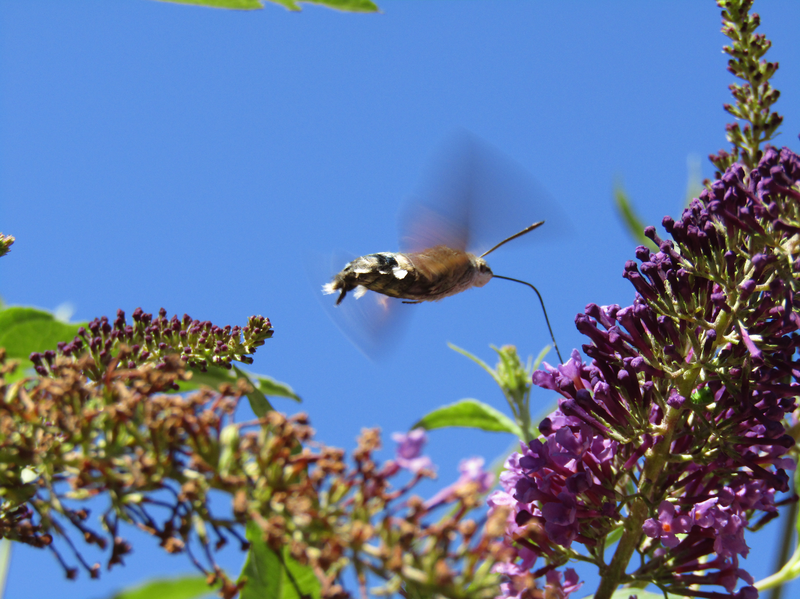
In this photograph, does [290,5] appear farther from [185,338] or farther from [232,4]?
[185,338]

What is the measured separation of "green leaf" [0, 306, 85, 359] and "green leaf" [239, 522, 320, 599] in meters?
0.83

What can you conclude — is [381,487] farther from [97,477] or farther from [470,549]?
[97,477]

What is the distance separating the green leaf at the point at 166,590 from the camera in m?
1.68

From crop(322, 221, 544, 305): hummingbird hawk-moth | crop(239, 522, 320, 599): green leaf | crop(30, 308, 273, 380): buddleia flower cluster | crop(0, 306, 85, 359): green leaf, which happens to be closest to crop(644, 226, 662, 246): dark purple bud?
crop(322, 221, 544, 305): hummingbird hawk-moth

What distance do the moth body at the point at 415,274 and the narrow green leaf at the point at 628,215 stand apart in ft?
2.46

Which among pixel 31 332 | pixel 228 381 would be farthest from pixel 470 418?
Answer: pixel 31 332

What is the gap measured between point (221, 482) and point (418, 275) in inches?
62.6

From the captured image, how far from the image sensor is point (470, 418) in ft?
8.61

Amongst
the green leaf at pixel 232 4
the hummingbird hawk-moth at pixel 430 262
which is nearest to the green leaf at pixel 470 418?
the hummingbird hawk-moth at pixel 430 262

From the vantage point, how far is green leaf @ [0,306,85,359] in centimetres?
191

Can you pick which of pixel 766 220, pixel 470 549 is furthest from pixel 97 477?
pixel 766 220

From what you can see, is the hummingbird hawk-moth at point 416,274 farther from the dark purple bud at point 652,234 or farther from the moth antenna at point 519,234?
the dark purple bud at point 652,234

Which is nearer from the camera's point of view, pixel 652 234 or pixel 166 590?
pixel 166 590

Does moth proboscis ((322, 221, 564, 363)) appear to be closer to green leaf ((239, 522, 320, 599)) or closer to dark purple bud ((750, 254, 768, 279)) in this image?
dark purple bud ((750, 254, 768, 279))
